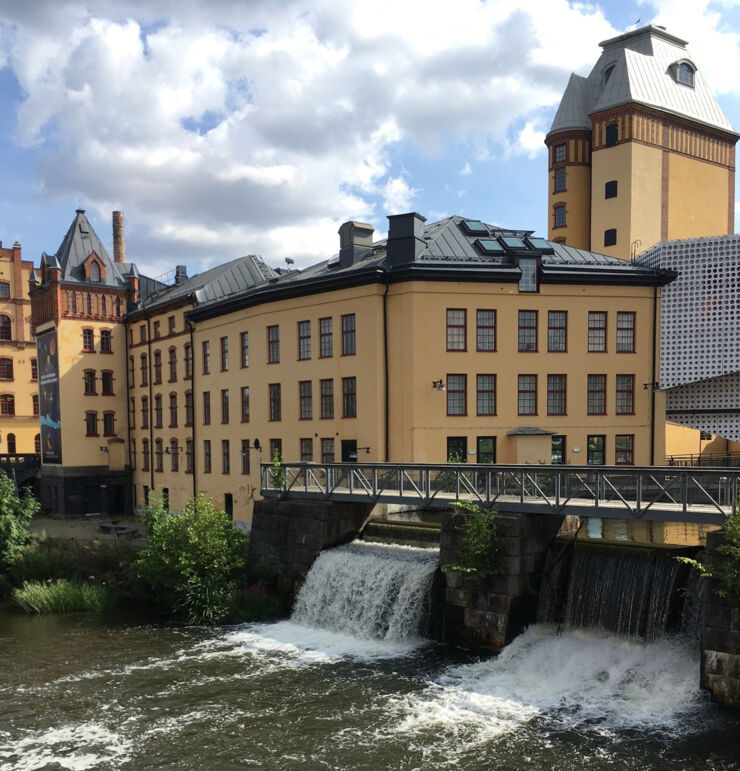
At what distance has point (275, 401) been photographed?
118 feet

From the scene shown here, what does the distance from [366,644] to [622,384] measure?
17368 millimetres

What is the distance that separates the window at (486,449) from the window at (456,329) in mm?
4056

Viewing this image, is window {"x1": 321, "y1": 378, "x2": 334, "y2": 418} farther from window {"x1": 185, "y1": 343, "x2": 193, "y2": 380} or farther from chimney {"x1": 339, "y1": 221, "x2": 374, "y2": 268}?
window {"x1": 185, "y1": 343, "x2": 193, "y2": 380}

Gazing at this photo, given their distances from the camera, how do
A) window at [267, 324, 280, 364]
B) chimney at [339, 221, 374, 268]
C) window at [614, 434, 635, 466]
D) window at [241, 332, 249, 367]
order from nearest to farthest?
window at [614, 434, 635, 466], chimney at [339, 221, 374, 268], window at [267, 324, 280, 364], window at [241, 332, 249, 367]

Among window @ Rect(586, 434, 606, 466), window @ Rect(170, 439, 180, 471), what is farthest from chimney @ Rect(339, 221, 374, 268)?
window @ Rect(170, 439, 180, 471)

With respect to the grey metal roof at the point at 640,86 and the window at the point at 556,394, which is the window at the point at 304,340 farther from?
the grey metal roof at the point at 640,86

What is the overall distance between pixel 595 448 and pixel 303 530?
13949mm

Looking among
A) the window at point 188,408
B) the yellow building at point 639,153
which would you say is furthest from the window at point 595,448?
the window at point 188,408

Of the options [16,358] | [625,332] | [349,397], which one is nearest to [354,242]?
[349,397]

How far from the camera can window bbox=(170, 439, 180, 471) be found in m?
44.4

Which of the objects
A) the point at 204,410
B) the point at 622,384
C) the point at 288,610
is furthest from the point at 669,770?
the point at 204,410

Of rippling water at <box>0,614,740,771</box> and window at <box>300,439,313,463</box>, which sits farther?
window at <box>300,439,313,463</box>

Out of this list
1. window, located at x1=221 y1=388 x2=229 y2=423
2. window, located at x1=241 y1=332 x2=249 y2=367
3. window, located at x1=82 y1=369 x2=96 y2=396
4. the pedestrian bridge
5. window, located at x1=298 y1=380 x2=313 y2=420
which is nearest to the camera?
the pedestrian bridge

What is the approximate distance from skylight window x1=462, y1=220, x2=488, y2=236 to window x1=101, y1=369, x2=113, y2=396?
2888cm
